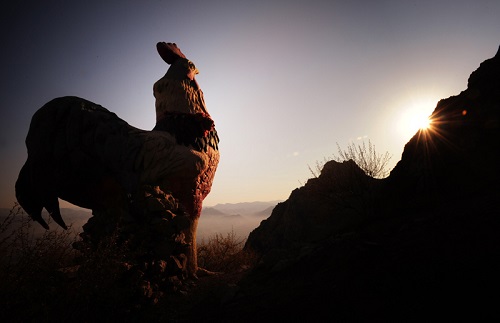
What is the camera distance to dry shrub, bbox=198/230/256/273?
7.67 metres

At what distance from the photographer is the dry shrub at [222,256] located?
767 centimetres

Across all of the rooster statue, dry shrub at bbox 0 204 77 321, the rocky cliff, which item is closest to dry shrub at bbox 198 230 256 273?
the rooster statue

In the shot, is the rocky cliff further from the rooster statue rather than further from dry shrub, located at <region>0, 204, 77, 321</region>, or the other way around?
the rooster statue

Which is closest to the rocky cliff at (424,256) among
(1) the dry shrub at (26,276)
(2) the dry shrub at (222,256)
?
(1) the dry shrub at (26,276)

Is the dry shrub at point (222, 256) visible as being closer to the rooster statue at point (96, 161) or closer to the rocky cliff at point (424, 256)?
the rooster statue at point (96, 161)

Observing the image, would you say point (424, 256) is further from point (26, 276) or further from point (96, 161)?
point (96, 161)

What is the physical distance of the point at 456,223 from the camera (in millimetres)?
2695

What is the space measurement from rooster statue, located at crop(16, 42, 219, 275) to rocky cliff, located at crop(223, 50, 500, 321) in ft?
7.37

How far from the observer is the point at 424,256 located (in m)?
2.24

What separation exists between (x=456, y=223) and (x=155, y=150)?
460cm

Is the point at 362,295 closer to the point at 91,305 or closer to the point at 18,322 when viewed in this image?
the point at 91,305

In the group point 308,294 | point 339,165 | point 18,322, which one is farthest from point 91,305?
point 339,165

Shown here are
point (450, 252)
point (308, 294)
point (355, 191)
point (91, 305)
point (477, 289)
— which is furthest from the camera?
point (355, 191)

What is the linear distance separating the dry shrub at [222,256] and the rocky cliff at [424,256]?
408 cm
